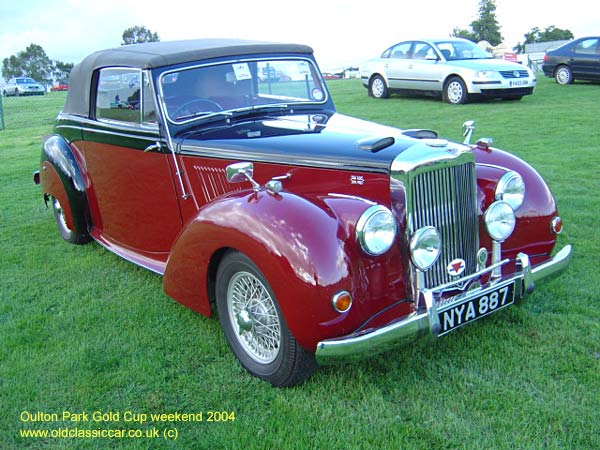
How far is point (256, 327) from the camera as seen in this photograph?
310cm

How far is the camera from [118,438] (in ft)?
8.96

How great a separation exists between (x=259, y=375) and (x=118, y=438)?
0.78 m

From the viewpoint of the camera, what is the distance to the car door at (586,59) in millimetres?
15977

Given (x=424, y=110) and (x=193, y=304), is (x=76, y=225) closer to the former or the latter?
(x=193, y=304)

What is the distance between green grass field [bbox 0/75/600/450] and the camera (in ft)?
8.66

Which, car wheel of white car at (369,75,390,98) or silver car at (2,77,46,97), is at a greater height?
silver car at (2,77,46,97)

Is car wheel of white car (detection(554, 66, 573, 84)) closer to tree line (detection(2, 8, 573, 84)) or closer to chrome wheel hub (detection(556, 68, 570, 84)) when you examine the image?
chrome wheel hub (detection(556, 68, 570, 84))

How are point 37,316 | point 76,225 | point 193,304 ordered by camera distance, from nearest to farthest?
point 193,304 < point 37,316 < point 76,225

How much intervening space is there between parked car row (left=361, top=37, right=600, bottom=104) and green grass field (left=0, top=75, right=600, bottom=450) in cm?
887

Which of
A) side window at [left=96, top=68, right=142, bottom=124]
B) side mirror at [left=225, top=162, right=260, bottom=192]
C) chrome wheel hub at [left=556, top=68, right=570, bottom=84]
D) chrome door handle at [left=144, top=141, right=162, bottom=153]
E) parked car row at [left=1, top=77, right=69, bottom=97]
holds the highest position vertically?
parked car row at [left=1, top=77, right=69, bottom=97]

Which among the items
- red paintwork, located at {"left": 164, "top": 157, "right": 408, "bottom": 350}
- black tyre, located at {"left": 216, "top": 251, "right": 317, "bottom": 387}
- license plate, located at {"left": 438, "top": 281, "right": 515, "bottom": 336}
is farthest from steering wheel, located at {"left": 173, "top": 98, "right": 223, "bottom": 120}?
license plate, located at {"left": 438, "top": 281, "right": 515, "bottom": 336}

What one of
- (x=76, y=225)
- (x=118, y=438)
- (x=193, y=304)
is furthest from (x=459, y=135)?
(x=118, y=438)

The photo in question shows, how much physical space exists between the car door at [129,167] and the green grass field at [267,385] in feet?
1.35

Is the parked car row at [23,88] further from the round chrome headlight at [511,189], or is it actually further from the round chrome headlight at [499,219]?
the round chrome headlight at [499,219]
